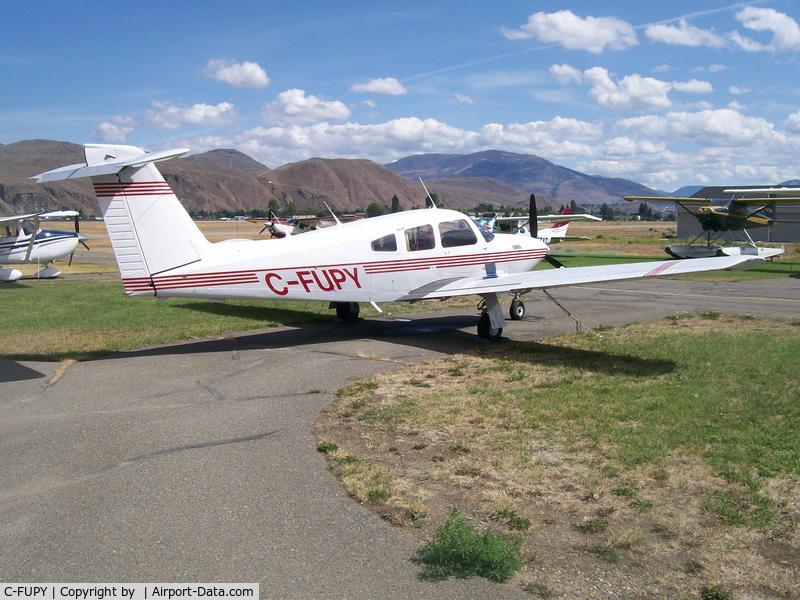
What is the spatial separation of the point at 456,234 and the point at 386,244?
5.53 ft

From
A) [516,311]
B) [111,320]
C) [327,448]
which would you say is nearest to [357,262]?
[516,311]

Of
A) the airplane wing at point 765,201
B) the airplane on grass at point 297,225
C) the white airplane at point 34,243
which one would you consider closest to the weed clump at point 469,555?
the white airplane at point 34,243

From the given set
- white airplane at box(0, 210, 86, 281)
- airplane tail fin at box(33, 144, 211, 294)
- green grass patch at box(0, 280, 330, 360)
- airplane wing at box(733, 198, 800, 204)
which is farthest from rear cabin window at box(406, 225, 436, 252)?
airplane wing at box(733, 198, 800, 204)

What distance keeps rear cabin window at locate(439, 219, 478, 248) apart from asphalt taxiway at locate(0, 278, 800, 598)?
85.9 inches

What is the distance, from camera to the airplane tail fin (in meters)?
10.6

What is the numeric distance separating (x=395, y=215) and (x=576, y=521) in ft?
29.8

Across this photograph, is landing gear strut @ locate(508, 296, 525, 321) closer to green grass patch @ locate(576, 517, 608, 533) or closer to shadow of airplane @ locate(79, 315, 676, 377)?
shadow of airplane @ locate(79, 315, 676, 377)

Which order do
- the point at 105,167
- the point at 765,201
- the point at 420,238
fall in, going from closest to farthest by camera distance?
the point at 105,167, the point at 420,238, the point at 765,201

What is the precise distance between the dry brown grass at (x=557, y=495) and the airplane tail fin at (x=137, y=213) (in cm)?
426

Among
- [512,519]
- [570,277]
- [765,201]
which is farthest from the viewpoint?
[765,201]

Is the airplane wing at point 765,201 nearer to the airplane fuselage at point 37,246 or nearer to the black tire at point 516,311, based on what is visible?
the black tire at point 516,311

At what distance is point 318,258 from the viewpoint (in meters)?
12.1

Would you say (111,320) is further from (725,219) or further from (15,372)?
(725,219)

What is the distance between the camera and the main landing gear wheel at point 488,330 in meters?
12.7
